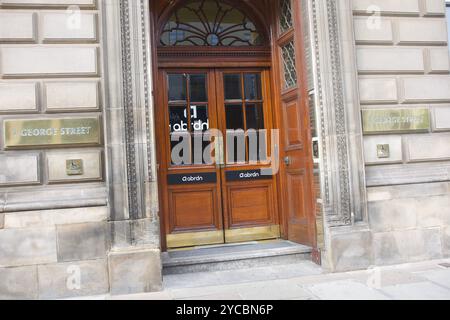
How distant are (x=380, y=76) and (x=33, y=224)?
18.1ft

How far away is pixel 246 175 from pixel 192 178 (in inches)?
38.3

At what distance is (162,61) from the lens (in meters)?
7.67

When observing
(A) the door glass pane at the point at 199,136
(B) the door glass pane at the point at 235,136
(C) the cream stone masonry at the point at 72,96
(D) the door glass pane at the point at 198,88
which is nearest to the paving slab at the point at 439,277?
(B) the door glass pane at the point at 235,136

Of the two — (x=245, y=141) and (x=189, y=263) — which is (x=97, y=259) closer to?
(x=189, y=263)

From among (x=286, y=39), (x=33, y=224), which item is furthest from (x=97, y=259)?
(x=286, y=39)

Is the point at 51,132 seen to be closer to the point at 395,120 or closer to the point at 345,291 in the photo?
the point at 345,291

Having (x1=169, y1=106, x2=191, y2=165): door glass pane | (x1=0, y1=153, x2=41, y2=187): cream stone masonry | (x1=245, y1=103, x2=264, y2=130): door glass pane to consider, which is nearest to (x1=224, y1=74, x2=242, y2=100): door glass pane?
(x1=245, y1=103, x2=264, y2=130): door glass pane

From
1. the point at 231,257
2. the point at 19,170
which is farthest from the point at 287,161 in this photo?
the point at 19,170

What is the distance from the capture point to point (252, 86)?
8156 millimetres

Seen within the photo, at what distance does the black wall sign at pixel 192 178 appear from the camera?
764cm

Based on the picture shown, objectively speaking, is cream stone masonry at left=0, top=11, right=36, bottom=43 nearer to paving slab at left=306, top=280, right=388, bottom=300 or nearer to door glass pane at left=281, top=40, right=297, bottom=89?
door glass pane at left=281, top=40, right=297, bottom=89

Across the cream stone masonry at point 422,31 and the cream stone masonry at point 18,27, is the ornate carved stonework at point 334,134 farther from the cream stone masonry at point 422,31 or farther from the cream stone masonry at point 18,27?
the cream stone masonry at point 18,27

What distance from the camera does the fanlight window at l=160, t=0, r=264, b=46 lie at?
779 cm
